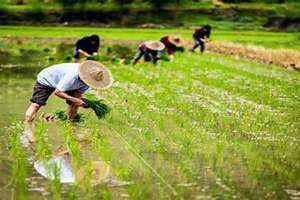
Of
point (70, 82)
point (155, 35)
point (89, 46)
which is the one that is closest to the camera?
point (70, 82)

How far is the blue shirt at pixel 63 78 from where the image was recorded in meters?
9.16

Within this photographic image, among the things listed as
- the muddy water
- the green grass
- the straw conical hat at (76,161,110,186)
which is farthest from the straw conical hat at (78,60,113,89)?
the green grass

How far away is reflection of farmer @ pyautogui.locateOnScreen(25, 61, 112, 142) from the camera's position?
916 centimetres

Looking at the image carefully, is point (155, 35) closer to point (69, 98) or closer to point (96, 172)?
point (69, 98)

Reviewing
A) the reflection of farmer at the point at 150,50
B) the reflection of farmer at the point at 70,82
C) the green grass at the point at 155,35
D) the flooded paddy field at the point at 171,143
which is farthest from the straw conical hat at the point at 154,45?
the green grass at the point at 155,35

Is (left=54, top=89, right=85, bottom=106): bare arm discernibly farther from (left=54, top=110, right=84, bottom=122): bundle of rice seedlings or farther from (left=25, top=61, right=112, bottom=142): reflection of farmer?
(left=54, top=110, right=84, bottom=122): bundle of rice seedlings

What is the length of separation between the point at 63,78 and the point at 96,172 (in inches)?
108

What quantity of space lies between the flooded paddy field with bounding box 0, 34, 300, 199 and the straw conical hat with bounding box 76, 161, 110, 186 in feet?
0.09

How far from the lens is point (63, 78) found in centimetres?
922

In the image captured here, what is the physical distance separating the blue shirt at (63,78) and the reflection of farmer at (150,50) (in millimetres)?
10449

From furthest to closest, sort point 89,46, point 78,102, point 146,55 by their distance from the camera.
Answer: point 146,55 → point 89,46 → point 78,102

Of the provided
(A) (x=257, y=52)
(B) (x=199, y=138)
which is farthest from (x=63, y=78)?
(A) (x=257, y=52)

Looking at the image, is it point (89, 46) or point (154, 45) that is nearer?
point (89, 46)

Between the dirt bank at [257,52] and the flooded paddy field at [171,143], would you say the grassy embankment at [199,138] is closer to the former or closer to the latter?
the flooded paddy field at [171,143]
